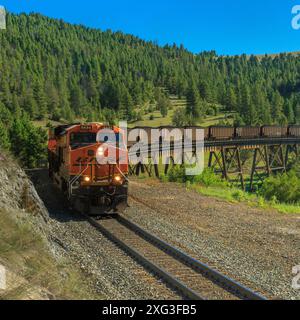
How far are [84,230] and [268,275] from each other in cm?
594

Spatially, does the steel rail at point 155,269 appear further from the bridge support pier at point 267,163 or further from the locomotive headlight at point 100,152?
the bridge support pier at point 267,163

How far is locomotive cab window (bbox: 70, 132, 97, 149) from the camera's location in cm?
1454

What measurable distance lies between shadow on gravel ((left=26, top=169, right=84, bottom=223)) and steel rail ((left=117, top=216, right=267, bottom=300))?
3.25 m

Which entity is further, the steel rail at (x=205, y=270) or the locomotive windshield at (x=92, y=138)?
the locomotive windshield at (x=92, y=138)

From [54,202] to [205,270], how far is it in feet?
31.0

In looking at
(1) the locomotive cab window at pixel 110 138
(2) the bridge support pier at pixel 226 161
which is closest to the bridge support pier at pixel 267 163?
(2) the bridge support pier at pixel 226 161

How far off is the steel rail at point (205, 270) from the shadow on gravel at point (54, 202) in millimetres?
3253

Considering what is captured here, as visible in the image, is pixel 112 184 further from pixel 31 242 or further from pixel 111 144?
pixel 31 242

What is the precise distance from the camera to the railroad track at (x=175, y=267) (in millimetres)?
7836

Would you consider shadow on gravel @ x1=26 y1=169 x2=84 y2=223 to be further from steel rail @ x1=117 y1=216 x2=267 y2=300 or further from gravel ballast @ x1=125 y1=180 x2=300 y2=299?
steel rail @ x1=117 y1=216 x2=267 y2=300

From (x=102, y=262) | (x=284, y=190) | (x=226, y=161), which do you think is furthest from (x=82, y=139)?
(x=226, y=161)

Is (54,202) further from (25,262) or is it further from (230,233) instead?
(25,262)

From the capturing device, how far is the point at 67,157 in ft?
47.9
